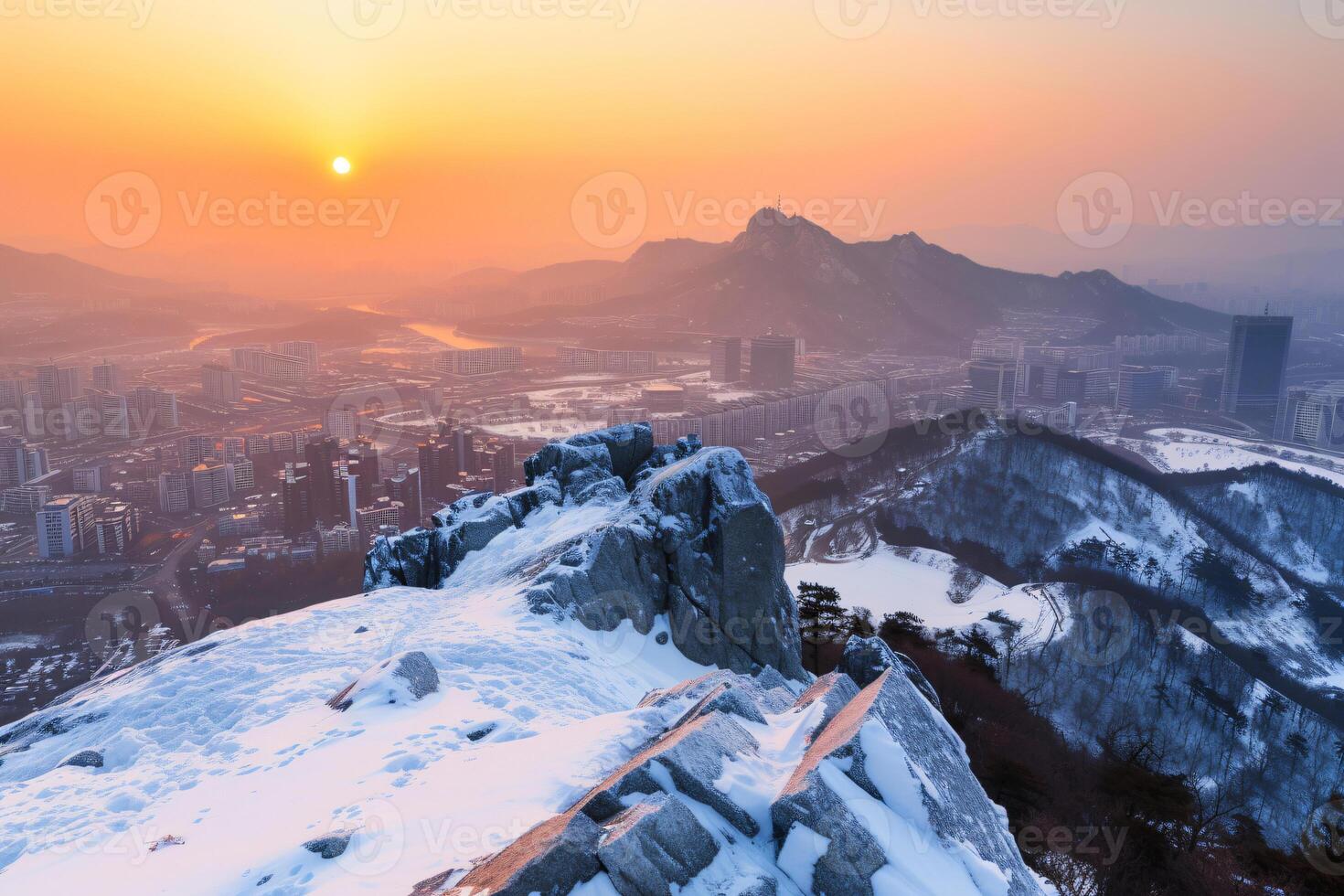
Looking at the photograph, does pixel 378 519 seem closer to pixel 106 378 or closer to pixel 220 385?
pixel 220 385

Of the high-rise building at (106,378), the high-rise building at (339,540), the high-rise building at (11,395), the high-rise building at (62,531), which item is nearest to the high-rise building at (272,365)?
the high-rise building at (106,378)

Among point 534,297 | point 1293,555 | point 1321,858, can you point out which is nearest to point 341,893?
point 1321,858

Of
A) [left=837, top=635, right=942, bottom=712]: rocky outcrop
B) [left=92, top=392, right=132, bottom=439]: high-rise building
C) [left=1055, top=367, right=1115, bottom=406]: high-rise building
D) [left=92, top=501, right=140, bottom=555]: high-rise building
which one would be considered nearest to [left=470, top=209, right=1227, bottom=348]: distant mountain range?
[left=1055, top=367, right=1115, bottom=406]: high-rise building

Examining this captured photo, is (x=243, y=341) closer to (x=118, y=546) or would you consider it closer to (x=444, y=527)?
(x=118, y=546)

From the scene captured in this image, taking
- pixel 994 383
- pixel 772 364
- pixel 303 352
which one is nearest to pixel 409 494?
pixel 303 352

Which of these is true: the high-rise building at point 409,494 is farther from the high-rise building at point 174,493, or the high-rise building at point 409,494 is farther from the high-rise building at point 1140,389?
the high-rise building at point 1140,389

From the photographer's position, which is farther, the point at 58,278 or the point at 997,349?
the point at 997,349
